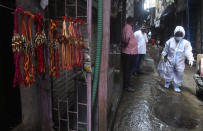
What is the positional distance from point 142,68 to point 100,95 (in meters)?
5.79

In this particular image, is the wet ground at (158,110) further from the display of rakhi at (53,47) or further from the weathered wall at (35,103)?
the display of rakhi at (53,47)

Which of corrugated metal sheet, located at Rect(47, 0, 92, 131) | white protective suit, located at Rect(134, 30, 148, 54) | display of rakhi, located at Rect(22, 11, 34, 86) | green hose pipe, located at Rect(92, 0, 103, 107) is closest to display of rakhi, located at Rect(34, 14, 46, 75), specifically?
display of rakhi, located at Rect(22, 11, 34, 86)

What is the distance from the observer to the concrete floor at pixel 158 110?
134 inches

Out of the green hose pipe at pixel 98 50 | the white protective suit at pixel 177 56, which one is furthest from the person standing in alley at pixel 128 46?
the green hose pipe at pixel 98 50

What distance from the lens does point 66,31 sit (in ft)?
6.43

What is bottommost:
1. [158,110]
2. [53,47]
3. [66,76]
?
[158,110]

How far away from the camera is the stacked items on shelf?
1558 mm

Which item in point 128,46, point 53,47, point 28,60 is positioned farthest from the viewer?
point 128,46

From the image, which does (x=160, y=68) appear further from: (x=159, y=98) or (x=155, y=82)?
(x=159, y=98)

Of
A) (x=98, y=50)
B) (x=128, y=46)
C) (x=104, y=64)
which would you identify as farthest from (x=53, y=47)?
(x=128, y=46)

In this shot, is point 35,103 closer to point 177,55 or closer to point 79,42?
point 79,42

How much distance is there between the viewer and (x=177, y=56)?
5.11 metres

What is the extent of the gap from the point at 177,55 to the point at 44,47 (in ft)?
14.4

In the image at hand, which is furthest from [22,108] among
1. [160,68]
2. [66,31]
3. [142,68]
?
[142,68]
